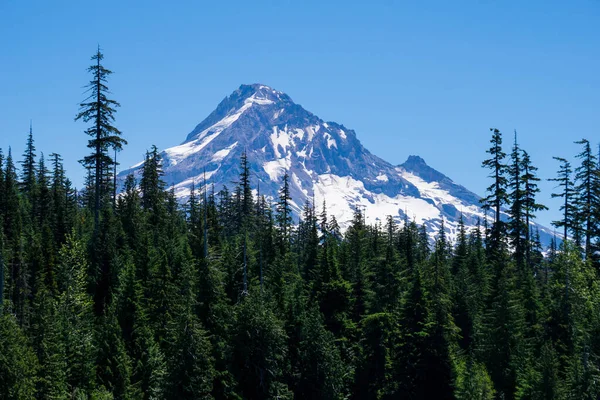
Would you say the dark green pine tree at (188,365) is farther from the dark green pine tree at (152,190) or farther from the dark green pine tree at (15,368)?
the dark green pine tree at (152,190)

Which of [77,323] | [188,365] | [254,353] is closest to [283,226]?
[77,323]

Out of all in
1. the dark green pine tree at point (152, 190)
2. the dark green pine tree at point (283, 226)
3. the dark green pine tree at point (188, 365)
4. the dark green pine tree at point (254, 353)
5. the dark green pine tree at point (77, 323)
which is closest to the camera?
the dark green pine tree at point (188, 365)

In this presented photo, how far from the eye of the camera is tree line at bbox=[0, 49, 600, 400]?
40.1m

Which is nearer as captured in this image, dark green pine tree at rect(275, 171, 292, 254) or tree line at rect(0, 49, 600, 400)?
tree line at rect(0, 49, 600, 400)

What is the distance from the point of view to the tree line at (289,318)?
4009 centimetres

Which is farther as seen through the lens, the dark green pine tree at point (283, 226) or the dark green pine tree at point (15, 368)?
the dark green pine tree at point (283, 226)

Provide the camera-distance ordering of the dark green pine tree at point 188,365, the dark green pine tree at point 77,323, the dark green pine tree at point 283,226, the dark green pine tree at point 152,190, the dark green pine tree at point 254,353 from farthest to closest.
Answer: the dark green pine tree at point 152,190 → the dark green pine tree at point 283,226 → the dark green pine tree at point 77,323 → the dark green pine tree at point 254,353 → the dark green pine tree at point 188,365

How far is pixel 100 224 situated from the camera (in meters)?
61.8

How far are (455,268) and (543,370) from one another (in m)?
30.5

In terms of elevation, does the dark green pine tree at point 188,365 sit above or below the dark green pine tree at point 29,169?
below

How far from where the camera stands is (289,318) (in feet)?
158

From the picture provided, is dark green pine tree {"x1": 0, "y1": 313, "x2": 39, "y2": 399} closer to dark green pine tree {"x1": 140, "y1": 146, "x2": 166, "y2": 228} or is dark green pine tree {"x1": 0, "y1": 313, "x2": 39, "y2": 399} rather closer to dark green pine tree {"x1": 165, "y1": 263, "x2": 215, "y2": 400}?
dark green pine tree {"x1": 165, "y1": 263, "x2": 215, "y2": 400}

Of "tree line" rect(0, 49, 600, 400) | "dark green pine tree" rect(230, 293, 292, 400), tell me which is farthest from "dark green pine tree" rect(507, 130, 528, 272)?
"dark green pine tree" rect(230, 293, 292, 400)

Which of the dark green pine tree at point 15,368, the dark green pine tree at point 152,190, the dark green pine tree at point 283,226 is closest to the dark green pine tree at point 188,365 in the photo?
the dark green pine tree at point 15,368
